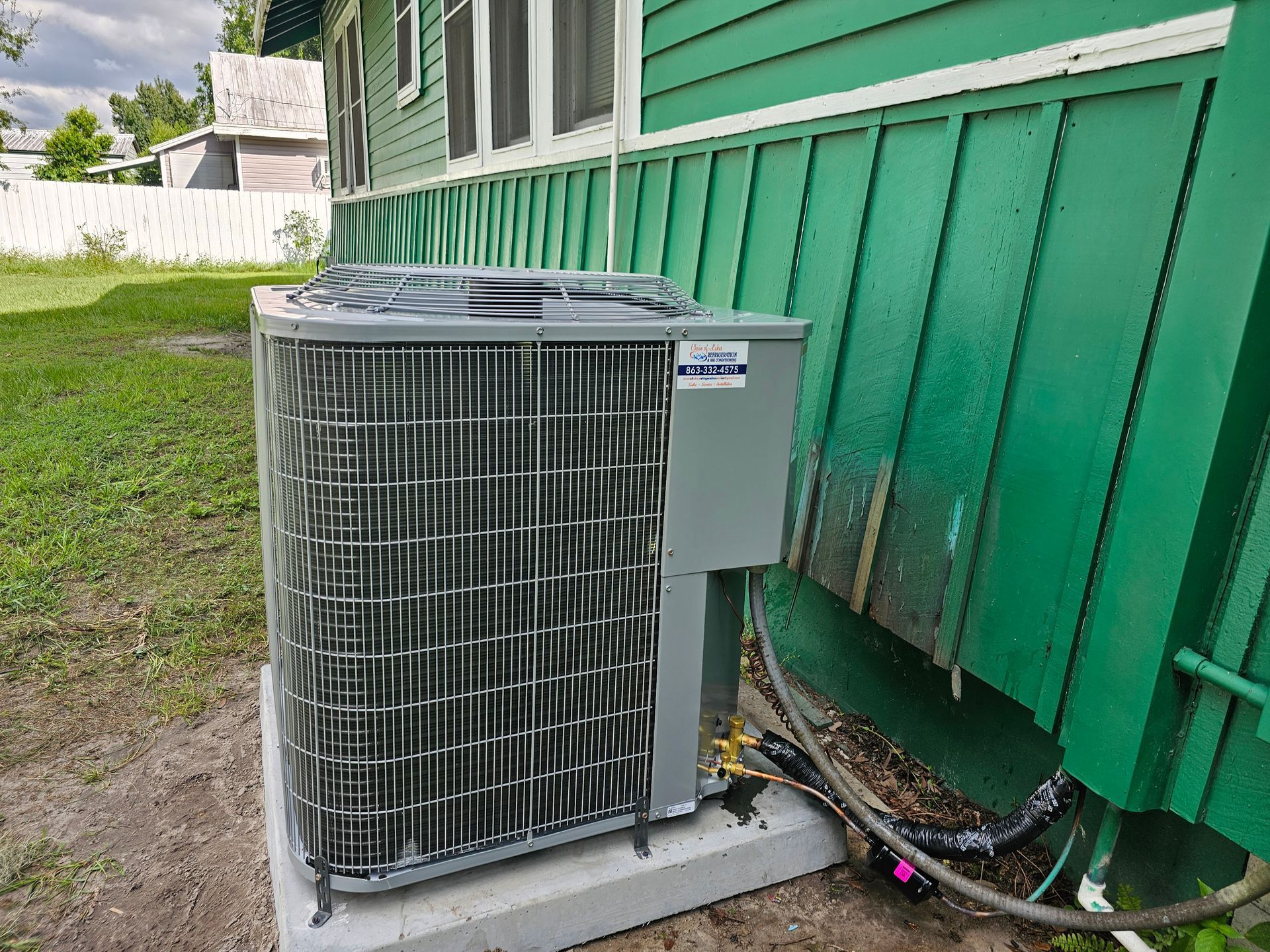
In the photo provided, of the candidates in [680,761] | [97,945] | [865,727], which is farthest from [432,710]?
[865,727]

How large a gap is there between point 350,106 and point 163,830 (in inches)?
408

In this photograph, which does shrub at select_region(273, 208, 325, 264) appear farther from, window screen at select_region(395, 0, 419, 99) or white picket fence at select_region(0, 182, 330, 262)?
window screen at select_region(395, 0, 419, 99)

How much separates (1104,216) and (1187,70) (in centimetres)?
27

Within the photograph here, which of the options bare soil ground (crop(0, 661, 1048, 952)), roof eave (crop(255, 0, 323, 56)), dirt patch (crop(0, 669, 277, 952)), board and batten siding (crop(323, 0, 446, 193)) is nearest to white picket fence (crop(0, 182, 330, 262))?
roof eave (crop(255, 0, 323, 56))

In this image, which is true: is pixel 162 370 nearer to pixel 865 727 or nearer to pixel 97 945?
pixel 97 945

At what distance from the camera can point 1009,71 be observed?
181 cm

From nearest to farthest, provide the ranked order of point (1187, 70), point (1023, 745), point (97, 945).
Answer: point (1187, 70) → point (97, 945) → point (1023, 745)

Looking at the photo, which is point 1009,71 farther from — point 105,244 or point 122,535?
point 105,244

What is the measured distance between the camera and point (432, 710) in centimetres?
154

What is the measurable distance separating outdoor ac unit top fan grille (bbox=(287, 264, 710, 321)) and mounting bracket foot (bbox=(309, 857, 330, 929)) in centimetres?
106

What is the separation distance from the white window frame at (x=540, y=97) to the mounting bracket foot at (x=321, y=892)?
120 inches

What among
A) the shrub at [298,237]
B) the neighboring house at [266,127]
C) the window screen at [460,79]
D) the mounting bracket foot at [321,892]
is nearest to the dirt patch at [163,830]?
the mounting bracket foot at [321,892]

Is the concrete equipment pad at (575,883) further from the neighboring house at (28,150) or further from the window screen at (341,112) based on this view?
the neighboring house at (28,150)

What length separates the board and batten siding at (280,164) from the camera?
84.4 ft
